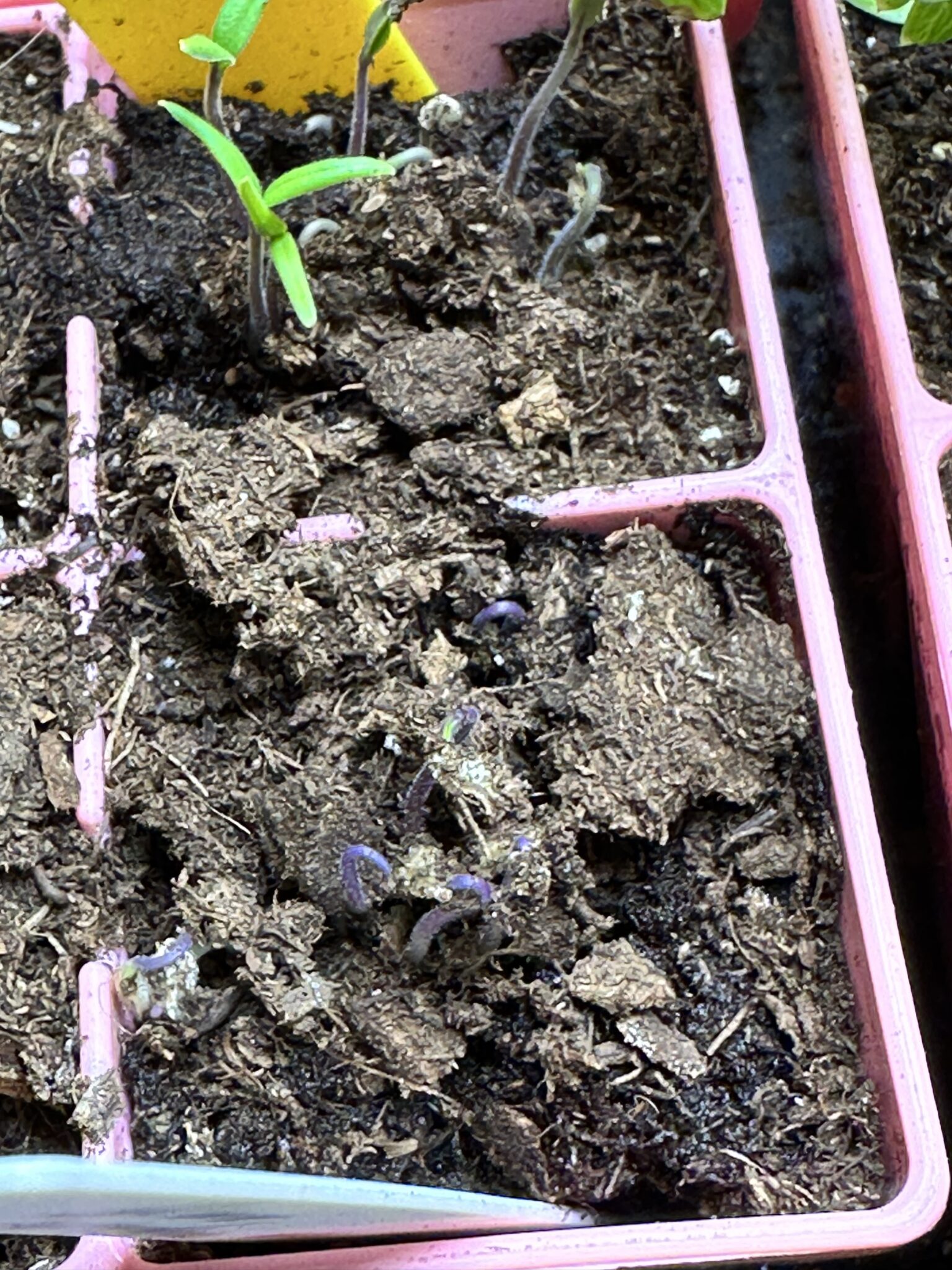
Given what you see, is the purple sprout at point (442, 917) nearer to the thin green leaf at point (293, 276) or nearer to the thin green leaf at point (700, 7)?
the thin green leaf at point (293, 276)

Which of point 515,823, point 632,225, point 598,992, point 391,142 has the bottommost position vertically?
point 598,992

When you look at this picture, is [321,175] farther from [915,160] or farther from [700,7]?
[915,160]

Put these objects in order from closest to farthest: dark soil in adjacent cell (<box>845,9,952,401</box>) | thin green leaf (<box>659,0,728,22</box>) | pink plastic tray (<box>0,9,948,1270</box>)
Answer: pink plastic tray (<box>0,9,948,1270</box>)
thin green leaf (<box>659,0,728,22</box>)
dark soil in adjacent cell (<box>845,9,952,401</box>)

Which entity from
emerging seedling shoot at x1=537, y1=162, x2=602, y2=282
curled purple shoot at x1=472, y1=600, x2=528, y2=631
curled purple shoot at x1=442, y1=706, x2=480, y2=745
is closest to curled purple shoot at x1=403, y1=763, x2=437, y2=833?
curled purple shoot at x1=442, y1=706, x2=480, y2=745

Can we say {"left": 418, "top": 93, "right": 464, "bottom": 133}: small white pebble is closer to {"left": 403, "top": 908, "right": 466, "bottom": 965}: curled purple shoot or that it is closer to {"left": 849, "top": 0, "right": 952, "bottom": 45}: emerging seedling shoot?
{"left": 849, "top": 0, "right": 952, "bottom": 45}: emerging seedling shoot

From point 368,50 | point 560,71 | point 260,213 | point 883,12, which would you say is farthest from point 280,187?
point 883,12

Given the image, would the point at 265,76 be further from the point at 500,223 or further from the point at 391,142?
the point at 500,223

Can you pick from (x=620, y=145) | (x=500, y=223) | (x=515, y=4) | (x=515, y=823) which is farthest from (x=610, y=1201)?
(x=515, y=4)

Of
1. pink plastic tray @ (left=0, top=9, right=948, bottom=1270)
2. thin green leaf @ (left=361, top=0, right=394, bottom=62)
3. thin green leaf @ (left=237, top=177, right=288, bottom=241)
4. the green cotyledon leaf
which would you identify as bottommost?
pink plastic tray @ (left=0, top=9, right=948, bottom=1270)
